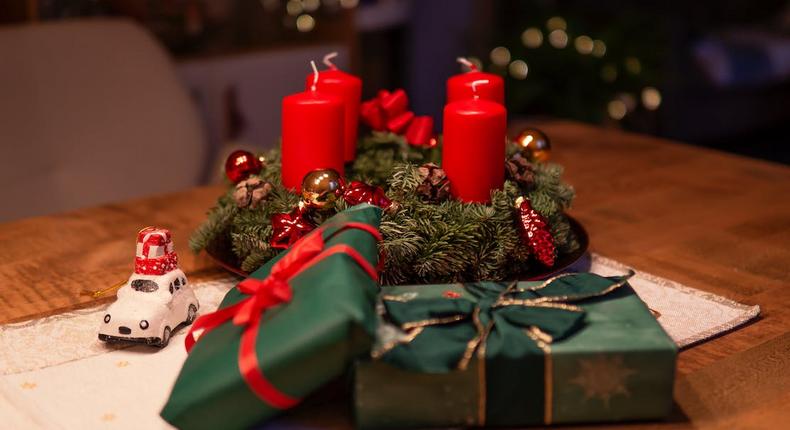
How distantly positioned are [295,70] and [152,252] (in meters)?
2.03

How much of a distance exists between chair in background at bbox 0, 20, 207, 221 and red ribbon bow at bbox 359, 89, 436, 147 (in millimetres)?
929

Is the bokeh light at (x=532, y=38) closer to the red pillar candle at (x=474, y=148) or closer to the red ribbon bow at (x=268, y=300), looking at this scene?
the red pillar candle at (x=474, y=148)

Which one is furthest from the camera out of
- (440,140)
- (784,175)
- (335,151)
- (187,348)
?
(784,175)

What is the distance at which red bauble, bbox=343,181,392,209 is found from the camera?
991 millimetres

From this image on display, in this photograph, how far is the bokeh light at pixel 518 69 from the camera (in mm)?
3385

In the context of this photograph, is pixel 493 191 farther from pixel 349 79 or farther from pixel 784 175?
pixel 784 175

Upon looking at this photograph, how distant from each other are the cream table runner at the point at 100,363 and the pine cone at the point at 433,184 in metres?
0.24

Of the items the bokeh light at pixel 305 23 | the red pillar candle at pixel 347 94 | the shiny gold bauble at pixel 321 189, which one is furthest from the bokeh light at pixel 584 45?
the shiny gold bauble at pixel 321 189

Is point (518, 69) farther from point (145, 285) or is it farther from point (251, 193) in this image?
point (145, 285)

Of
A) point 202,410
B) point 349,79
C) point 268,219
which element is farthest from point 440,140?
point 202,410

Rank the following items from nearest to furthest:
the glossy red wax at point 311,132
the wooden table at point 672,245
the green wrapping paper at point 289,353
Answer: the green wrapping paper at point 289,353 < the wooden table at point 672,245 < the glossy red wax at point 311,132

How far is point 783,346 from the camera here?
36.8 inches

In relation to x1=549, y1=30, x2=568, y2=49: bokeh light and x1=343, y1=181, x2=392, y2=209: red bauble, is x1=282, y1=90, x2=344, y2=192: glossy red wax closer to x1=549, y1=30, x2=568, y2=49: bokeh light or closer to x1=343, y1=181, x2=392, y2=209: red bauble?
x1=343, y1=181, x2=392, y2=209: red bauble

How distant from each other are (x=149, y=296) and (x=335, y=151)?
289 millimetres
